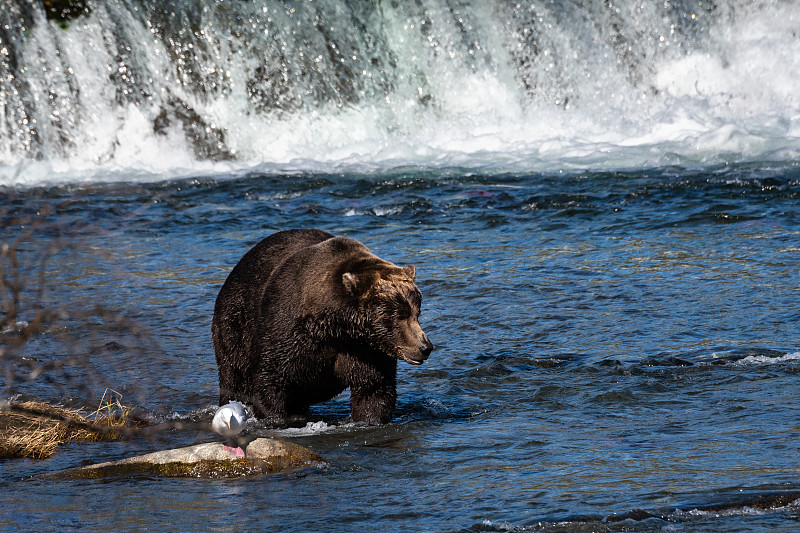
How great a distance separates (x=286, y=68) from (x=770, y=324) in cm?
1413

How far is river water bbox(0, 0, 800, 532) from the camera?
5.06 metres

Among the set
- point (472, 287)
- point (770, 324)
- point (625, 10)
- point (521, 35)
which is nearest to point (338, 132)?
point (521, 35)

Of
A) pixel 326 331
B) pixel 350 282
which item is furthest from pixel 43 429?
pixel 350 282

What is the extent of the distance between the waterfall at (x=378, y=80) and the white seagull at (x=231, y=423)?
12.8 meters

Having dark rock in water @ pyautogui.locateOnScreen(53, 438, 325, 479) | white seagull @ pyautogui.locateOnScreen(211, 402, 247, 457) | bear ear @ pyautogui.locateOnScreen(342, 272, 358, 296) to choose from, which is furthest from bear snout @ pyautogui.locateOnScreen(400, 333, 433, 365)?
white seagull @ pyautogui.locateOnScreen(211, 402, 247, 457)

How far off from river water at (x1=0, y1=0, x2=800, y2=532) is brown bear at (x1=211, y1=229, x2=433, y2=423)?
10.5 inches

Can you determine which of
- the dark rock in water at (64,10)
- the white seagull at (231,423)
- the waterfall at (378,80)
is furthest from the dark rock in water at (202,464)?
the dark rock in water at (64,10)

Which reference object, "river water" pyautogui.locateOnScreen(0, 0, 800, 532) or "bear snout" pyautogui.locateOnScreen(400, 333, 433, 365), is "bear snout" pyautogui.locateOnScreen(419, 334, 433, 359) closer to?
"bear snout" pyautogui.locateOnScreen(400, 333, 433, 365)

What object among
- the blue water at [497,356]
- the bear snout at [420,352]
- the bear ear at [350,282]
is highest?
the bear ear at [350,282]

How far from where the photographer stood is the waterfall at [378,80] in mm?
19688

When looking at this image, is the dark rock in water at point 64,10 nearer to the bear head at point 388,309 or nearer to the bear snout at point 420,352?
the bear head at point 388,309

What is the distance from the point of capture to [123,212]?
14.6 metres

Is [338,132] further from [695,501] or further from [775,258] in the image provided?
[695,501]

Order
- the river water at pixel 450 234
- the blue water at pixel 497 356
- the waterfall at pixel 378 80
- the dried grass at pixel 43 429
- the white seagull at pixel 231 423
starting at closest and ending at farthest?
the blue water at pixel 497 356 → the river water at pixel 450 234 → the white seagull at pixel 231 423 → the dried grass at pixel 43 429 → the waterfall at pixel 378 80
